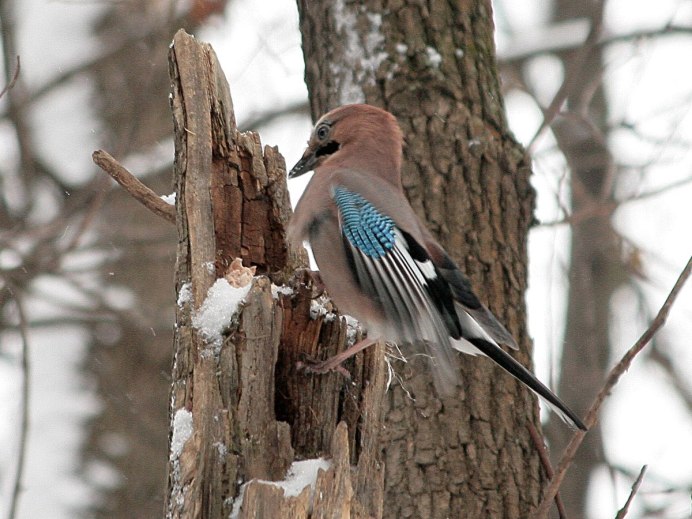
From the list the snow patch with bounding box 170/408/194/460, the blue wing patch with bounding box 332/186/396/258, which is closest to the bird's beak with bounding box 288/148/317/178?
the blue wing patch with bounding box 332/186/396/258

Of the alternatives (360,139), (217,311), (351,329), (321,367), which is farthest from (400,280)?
(360,139)

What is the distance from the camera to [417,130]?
15.0ft

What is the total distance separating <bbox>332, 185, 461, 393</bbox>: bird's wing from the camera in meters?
3.64

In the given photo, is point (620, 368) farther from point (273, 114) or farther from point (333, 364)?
point (273, 114)

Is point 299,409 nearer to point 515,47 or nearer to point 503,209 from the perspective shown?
point 503,209

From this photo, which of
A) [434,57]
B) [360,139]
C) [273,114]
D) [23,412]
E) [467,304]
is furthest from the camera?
[273,114]

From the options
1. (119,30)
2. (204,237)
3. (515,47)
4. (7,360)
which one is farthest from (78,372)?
(204,237)

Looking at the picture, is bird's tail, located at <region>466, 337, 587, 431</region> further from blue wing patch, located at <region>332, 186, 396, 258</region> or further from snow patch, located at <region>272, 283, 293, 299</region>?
snow patch, located at <region>272, 283, 293, 299</region>

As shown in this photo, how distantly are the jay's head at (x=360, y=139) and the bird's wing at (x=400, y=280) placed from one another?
0.41m

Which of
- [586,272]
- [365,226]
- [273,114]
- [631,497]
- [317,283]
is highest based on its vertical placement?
[273,114]

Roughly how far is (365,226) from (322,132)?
2.75 ft

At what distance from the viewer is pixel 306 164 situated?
4.79 metres

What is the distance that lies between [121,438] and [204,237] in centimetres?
502

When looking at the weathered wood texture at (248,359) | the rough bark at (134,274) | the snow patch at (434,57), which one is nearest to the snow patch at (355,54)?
the snow patch at (434,57)
